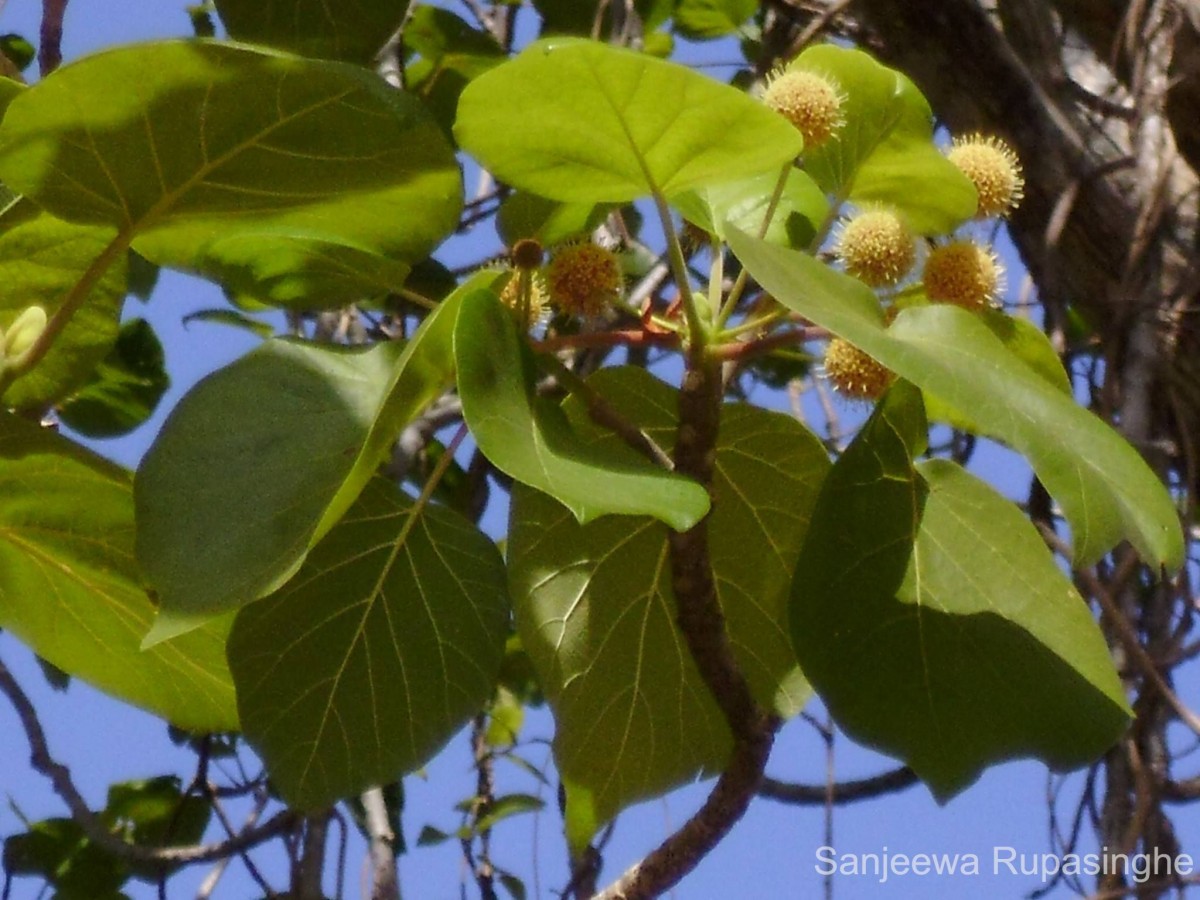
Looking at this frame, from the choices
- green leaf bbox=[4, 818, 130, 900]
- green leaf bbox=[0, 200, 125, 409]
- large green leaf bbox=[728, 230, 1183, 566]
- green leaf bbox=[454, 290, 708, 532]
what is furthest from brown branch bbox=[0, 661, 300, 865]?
large green leaf bbox=[728, 230, 1183, 566]

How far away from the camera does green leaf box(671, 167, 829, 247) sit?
95cm

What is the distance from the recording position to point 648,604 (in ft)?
3.21

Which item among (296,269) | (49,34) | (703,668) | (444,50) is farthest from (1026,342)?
(444,50)

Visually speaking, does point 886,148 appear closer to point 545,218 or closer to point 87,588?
point 545,218

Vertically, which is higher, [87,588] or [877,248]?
[877,248]

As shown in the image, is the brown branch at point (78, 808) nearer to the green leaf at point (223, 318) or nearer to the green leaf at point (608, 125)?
the green leaf at point (223, 318)

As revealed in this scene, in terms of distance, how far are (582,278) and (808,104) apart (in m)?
0.18

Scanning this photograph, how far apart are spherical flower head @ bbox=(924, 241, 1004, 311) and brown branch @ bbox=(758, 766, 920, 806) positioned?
801 mm

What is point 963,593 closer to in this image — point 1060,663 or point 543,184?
point 1060,663

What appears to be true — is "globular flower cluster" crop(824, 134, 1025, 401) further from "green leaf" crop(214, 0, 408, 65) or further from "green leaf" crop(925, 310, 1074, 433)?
"green leaf" crop(214, 0, 408, 65)

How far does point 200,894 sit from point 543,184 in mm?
1299

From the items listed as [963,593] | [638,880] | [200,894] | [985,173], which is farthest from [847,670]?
[200,894]

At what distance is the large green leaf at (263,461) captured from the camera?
2.21 ft

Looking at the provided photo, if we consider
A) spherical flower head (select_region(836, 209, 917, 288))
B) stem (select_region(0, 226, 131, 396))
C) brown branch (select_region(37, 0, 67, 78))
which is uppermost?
brown branch (select_region(37, 0, 67, 78))
